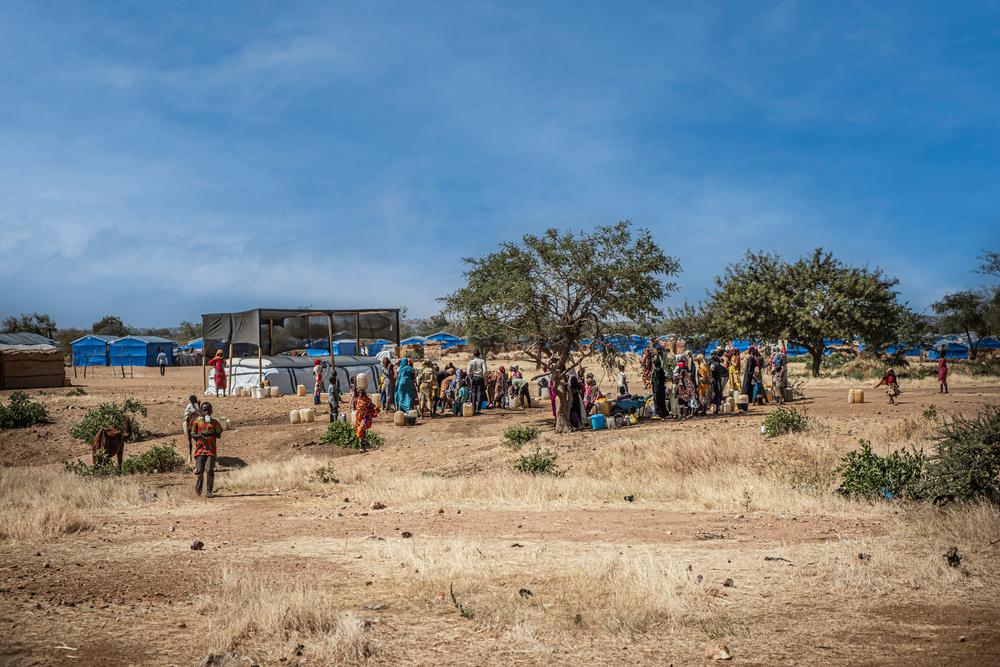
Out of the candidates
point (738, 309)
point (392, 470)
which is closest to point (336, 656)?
point (392, 470)

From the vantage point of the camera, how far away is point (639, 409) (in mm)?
21688

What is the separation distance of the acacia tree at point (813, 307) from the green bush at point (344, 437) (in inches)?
911

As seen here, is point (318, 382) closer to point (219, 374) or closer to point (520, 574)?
point (219, 374)

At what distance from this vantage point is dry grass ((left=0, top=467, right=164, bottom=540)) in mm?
9820

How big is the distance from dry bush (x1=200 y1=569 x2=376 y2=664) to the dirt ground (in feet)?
0.06

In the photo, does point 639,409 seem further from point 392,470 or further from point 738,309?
point 738,309

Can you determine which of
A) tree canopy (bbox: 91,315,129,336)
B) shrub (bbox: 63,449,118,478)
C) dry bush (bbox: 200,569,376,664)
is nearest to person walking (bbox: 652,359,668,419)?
shrub (bbox: 63,449,118,478)

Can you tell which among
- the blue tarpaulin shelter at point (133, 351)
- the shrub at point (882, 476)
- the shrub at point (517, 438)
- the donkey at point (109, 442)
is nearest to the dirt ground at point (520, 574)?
the shrub at point (882, 476)

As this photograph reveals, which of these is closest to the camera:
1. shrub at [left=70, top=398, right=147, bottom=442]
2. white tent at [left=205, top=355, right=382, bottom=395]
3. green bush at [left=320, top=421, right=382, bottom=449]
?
green bush at [left=320, top=421, right=382, bottom=449]

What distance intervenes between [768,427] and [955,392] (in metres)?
13.8

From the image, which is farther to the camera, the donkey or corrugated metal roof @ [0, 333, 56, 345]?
corrugated metal roof @ [0, 333, 56, 345]

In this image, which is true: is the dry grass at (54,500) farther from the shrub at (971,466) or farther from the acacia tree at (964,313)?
the acacia tree at (964,313)

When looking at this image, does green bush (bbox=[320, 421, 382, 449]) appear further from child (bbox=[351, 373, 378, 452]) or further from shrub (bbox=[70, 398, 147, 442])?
shrub (bbox=[70, 398, 147, 442])

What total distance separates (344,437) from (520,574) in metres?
13.0
